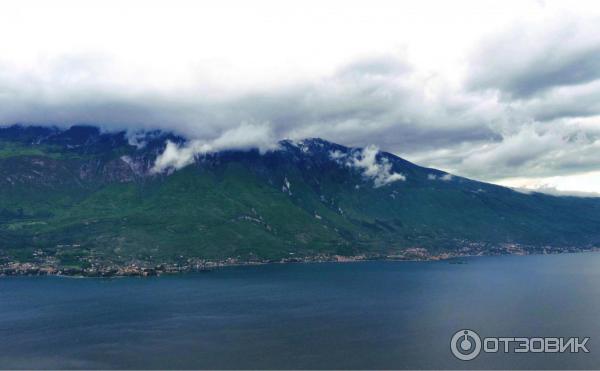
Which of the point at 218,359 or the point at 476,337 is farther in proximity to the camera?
the point at 476,337

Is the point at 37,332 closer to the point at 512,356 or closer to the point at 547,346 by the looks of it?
the point at 512,356

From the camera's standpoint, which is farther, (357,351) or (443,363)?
(357,351)

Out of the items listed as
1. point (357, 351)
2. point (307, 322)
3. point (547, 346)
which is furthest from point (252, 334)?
point (547, 346)

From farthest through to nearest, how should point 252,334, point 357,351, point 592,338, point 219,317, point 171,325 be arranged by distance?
point 219,317 < point 171,325 < point 252,334 < point 592,338 < point 357,351

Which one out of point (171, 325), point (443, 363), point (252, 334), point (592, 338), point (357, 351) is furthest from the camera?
point (171, 325)

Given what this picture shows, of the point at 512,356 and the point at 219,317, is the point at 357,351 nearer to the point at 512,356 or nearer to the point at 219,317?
the point at 512,356

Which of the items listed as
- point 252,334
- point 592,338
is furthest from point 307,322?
point 592,338
